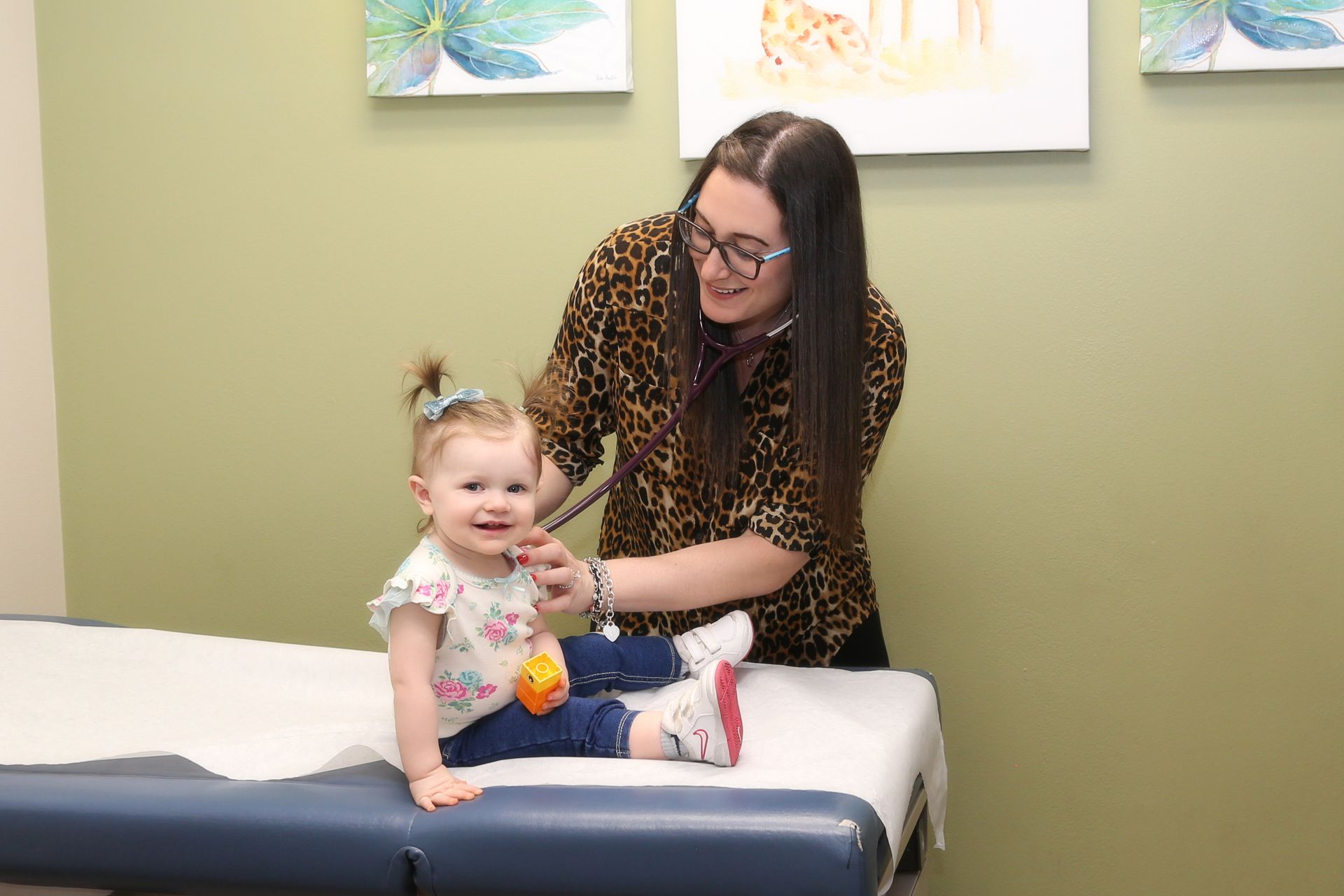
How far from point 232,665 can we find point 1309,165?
1986 mm

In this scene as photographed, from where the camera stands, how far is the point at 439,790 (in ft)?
4.07

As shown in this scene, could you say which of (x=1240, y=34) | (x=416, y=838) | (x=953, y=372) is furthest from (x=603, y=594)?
(x=1240, y=34)

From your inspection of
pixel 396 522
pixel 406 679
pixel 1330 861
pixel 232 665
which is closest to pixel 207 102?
pixel 396 522

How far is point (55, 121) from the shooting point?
2398mm

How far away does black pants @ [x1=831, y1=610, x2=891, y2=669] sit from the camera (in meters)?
1.85

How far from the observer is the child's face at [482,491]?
134 centimetres

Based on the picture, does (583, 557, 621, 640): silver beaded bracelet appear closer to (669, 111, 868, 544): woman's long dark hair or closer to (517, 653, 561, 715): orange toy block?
(517, 653, 561, 715): orange toy block

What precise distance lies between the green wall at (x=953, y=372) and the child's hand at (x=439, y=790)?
109cm

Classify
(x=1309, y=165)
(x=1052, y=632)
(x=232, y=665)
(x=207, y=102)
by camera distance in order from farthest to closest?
(x=207, y=102) < (x=1052, y=632) < (x=1309, y=165) < (x=232, y=665)

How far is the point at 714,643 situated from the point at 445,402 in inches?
20.4

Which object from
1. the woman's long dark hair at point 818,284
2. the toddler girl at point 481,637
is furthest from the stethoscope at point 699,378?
the toddler girl at point 481,637

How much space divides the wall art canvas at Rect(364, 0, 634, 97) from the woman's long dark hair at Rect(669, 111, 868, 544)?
27.7 inches

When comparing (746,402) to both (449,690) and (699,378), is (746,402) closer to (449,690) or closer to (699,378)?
(699,378)

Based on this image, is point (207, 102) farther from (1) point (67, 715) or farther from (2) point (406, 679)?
(2) point (406, 679)
